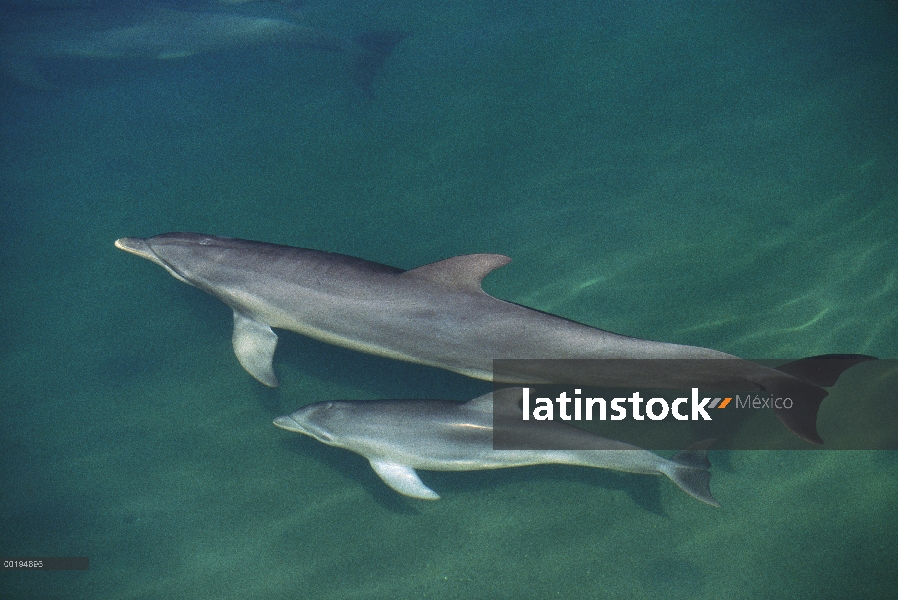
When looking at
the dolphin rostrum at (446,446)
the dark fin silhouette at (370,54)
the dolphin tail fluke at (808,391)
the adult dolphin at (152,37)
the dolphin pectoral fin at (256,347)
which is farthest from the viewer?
the adult dolphin at (152,37)

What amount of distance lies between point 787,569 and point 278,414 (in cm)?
435

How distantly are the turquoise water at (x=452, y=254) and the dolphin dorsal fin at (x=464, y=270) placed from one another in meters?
1.13

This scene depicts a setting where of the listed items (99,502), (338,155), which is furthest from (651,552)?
(338,155)

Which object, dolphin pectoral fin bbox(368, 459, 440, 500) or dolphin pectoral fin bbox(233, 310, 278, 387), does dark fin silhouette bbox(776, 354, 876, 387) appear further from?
dolphin pectoral fin bbox(233, 310, 278, 387)

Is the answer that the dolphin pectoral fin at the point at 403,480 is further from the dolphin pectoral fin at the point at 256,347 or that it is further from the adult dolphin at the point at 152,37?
the adult dolphin at the point at 152,37

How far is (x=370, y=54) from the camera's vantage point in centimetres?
762

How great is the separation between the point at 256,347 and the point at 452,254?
2.09m

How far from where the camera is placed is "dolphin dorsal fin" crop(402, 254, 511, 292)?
4.35 m

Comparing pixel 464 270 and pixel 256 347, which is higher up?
pixel 464 270

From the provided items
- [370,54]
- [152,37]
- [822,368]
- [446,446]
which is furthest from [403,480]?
[152,37]

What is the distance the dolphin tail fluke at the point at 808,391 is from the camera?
407 centimetres

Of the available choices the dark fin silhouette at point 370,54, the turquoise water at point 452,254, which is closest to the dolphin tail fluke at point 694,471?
the turquoise water at point 452,254

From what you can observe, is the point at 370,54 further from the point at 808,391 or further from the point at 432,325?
the point at 808,391

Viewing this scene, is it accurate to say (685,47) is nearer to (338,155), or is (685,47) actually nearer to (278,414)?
(338,155)
